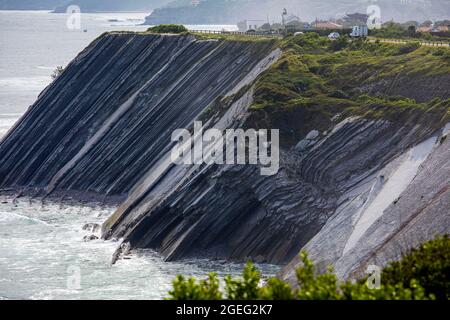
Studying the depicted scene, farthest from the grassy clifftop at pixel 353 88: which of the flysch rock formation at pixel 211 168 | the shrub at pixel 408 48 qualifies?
the flysch rock formation at pixel 211 168

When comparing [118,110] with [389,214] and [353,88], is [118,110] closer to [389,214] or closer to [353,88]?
[353,88]

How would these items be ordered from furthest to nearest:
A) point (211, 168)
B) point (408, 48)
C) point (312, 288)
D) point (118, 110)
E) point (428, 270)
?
point (118, 110), point (408, 48), point (211, 168), point (428, 270), point (312, 288)

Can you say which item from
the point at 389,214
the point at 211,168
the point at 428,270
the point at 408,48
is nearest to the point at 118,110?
the point at 211,168

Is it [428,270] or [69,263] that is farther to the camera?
[69,263]

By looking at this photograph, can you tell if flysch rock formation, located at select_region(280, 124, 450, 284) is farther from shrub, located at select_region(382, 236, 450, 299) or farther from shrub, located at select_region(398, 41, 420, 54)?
shrub, located at select_region(398, 41, 420, 54)
